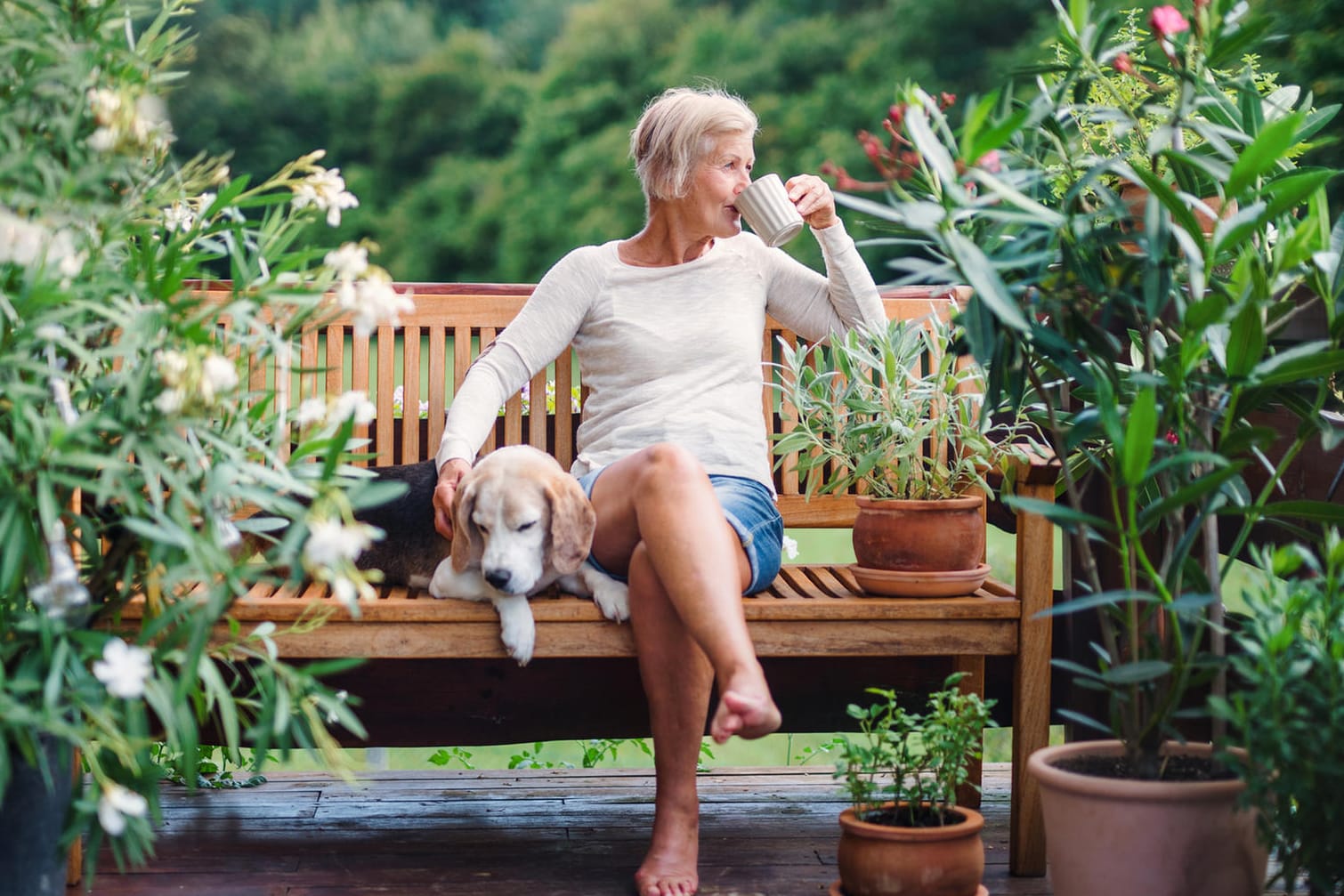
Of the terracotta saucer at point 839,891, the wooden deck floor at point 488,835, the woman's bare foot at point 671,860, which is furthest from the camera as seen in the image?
the wooden deck floor at point 488,835

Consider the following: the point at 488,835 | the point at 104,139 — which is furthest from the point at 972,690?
the point at 104,139

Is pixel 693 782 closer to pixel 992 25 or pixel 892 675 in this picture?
pixel 892 675

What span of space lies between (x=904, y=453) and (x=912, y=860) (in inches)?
27.3

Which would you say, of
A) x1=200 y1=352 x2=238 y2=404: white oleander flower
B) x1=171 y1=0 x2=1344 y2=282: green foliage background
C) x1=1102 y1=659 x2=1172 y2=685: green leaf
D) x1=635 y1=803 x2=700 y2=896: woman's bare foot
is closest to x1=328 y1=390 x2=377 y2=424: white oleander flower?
x1=200 y1=352 x2=238 y2=404: white oleander flower

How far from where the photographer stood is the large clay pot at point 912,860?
200cm

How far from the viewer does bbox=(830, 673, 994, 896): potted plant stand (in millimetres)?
2008

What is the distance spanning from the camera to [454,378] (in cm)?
296

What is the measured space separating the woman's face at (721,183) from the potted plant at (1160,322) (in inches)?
27.8

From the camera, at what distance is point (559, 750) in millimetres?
4117

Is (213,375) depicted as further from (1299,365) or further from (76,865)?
(1299,365)

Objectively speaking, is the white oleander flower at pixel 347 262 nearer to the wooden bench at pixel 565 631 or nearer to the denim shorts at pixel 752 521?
the wooden bench at pixel 565 631

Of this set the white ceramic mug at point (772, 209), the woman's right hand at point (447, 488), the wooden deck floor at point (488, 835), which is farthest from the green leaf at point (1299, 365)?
the woman's right hand at point (447, 488)

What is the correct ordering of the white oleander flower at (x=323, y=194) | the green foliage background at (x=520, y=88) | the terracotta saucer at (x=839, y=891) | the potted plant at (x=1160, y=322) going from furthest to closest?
the green foliage background at (x=520, y=88), the terracotta saucer at (x=839, y=891), the white oleander flower at (x=323, y=194), the potted plant at (x=1160, y=322)

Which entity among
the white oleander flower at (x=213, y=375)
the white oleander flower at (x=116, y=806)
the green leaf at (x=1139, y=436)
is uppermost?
the white oleander flower at (x=213, y=375)
